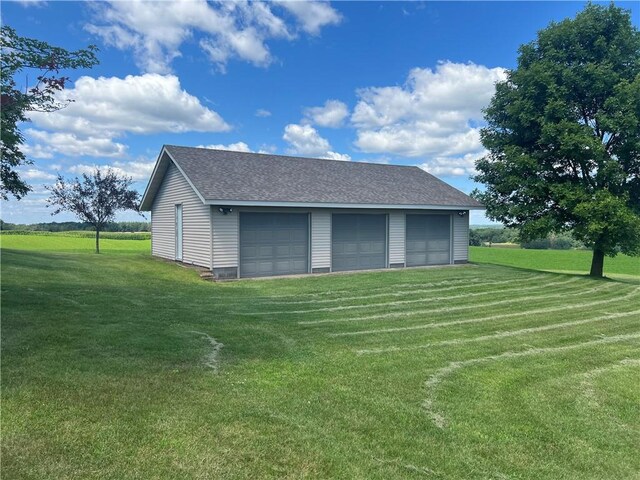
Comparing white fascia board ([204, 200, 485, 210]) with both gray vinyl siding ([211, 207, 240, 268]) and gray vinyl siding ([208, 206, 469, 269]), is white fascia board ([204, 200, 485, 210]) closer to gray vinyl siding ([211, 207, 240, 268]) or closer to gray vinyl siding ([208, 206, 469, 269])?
gray vinyl siding ([208, 206, 469, 269])

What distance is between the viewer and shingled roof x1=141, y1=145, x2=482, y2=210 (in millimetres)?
15336

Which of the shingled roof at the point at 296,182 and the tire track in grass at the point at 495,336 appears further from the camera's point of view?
the shingled roof at the point at 296,182

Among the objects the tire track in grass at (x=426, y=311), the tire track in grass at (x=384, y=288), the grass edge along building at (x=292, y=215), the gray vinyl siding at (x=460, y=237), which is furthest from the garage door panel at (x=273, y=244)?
the gray vinyl siding at (x=460, y=237)

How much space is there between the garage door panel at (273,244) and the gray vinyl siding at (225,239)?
324 mm

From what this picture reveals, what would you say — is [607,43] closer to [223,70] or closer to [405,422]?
[223,70]

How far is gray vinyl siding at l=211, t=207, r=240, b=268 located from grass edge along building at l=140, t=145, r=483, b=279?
0.03 meters

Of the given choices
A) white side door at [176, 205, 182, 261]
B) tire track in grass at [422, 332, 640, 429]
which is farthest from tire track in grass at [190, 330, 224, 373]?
white side door at [176, 205, 182, 261]

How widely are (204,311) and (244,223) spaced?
643 cm

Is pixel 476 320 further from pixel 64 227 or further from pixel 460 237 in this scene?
pixel 64 227

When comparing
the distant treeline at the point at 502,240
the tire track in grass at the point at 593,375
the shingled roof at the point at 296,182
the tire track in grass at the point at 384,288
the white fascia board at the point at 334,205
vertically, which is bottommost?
the tire track in grass at the point at 593,375

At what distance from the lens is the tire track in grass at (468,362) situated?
4.34m

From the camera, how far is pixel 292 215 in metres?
16.3

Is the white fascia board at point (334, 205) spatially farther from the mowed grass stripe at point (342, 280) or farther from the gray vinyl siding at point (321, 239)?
the mowed grass stripe at point (342, 280)

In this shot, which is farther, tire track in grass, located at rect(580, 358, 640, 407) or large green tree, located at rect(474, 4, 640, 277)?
large green tree, located at rect(474, 4, 640, 277)
